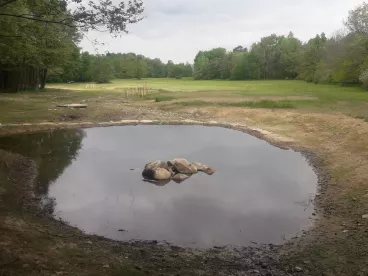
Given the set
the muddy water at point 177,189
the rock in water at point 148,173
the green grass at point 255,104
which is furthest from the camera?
the green grass at point 255,104

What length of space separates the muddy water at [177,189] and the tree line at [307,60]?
83.6 feet

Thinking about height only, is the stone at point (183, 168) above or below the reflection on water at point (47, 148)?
above

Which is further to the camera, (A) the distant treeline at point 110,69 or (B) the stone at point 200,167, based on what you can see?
(A) the distant treeline at point 110,69

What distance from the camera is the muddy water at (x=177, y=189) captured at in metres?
10.9

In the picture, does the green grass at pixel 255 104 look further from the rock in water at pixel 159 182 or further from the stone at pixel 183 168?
the rock in water at pixel 159 182

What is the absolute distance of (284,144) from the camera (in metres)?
22.9

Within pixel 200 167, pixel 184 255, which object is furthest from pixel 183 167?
pixel 184 255

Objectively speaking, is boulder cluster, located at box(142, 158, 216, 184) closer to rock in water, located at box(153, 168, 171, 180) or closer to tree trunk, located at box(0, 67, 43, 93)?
rock in water, located at box(153, 168, 171, 180)

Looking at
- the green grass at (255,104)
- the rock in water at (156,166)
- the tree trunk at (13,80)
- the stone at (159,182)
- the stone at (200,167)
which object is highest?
the tree trunk at (13,80)

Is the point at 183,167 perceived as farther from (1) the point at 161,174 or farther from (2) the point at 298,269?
(2) the point at 298,269

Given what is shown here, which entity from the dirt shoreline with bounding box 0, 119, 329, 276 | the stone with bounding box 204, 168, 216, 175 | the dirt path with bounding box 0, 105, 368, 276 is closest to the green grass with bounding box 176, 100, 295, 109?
the dirt path with bounding box 0, 105, 368, 276

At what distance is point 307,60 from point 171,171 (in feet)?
270

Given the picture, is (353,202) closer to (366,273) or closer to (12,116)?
(366,273)

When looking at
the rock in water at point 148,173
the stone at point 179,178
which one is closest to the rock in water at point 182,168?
the stone at point 179,178
